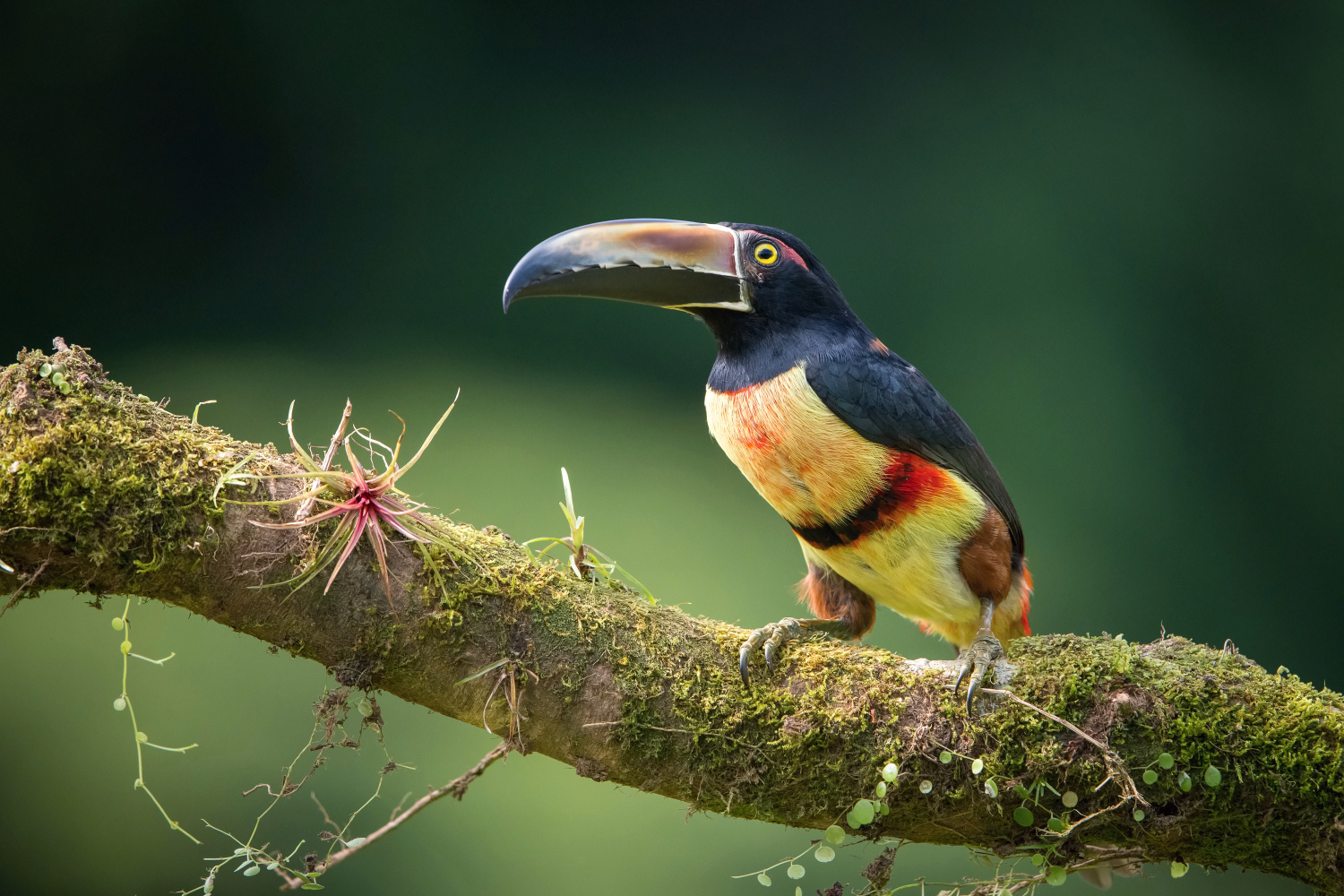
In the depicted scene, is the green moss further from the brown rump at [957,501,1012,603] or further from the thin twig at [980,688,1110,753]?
the brown rump at [957,501,1012,603]

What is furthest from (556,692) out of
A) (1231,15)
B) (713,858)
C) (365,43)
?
(1231,15)

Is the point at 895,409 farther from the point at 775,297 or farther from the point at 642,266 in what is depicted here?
the point at 642,266

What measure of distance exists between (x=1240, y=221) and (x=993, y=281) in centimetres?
112

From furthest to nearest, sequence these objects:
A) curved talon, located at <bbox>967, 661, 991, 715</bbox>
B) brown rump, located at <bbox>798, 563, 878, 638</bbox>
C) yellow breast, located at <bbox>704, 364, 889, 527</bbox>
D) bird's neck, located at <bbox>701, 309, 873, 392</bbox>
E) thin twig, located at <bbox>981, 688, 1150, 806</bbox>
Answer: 1. brown rump, located at <bbox>798, 563, 878, 638</bbox>
2. bird's neck, located at <bbox>701, 309, 873, 392</bbox>
3. yellow breast, located at <bbox>704, 364, 889, 527</bbox>
4. curved talon, located at <bbox>967, 661, 991, 715</bbox>
5. thin twig, located at <bbox>981, 688, 1150, 806</bbox>

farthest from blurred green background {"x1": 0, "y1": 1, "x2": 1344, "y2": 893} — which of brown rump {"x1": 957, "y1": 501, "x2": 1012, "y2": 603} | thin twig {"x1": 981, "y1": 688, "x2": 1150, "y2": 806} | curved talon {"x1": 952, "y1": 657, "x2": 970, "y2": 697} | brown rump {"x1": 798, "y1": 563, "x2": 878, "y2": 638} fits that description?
thin twig {"x1": 981, "y1": 688, "x2": 1150, "y2": 806}

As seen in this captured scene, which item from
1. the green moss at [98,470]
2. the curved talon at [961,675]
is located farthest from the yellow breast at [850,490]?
the green moss at [98,470]

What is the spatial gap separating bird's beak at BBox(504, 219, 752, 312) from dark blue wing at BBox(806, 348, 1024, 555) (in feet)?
0.88

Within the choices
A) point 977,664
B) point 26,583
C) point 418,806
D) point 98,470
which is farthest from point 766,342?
point 26,583

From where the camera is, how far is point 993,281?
4156 millimetres

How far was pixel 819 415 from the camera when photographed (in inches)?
82.0

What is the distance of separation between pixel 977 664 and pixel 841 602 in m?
0.65

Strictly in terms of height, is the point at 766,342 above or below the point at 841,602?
above

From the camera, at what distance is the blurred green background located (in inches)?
139

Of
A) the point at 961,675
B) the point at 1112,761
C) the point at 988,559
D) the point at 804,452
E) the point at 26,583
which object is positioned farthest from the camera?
the point at 988,559
